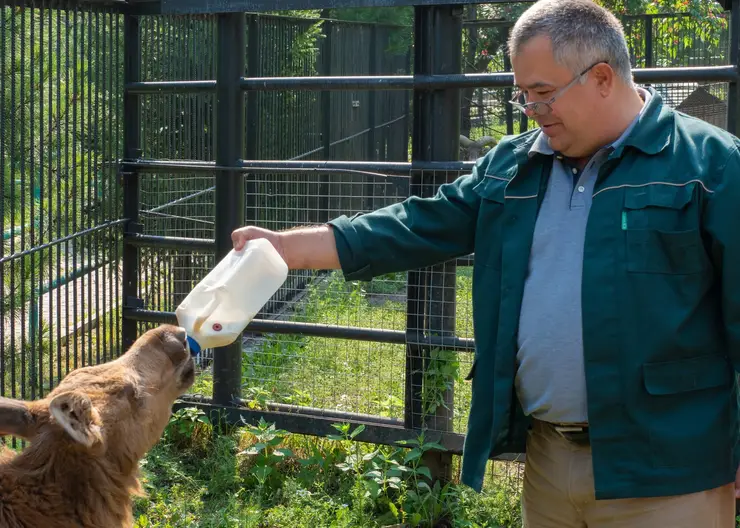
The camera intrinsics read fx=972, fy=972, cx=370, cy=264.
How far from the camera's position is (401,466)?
18.6ft

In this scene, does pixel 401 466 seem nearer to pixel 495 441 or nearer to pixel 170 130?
pixel 495 441

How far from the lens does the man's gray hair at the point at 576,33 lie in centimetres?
329

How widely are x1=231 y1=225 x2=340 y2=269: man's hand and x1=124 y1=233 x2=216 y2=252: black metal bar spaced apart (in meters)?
2.39

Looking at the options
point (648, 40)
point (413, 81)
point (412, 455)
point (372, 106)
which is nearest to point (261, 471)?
point (412, 455)

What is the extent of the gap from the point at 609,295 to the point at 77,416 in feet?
6.39

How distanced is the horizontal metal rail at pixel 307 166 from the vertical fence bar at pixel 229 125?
0.30 ft

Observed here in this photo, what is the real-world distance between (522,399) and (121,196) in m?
4.07

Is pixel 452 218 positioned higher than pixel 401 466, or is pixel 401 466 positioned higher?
pixel 452 218

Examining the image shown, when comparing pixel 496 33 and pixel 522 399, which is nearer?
pixel 522 399

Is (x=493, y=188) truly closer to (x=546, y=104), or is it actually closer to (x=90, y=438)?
(x=546, y=104)

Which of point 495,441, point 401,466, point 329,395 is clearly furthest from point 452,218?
point 329,395

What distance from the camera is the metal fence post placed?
554 centimetres

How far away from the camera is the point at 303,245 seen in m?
3.87

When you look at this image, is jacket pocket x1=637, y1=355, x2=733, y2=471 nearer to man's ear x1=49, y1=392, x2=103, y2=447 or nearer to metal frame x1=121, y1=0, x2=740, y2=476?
man's ear x1=49, y1=392, x2=103, y2=447
